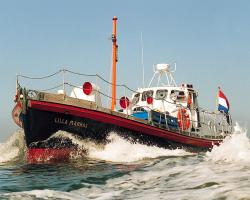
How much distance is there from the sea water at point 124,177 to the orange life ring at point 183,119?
3457 mm

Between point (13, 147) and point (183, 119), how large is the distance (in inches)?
256

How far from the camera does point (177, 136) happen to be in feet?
41.5

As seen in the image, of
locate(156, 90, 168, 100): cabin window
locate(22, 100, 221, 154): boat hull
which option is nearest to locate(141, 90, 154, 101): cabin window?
locate(156, 90, 168, 100): cabin window

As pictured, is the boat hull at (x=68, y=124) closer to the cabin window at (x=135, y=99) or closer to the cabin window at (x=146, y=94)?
the cabin window at (x=146, y=94)

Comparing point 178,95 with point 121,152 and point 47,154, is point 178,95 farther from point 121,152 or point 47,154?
point 47,154

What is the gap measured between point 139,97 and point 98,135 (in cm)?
547

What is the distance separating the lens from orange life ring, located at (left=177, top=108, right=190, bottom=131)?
13922mm

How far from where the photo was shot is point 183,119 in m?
14.2

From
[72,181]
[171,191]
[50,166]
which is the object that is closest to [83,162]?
[50,166]

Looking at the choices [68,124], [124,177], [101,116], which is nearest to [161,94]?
[101,116]

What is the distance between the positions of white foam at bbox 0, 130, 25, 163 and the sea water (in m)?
3.02

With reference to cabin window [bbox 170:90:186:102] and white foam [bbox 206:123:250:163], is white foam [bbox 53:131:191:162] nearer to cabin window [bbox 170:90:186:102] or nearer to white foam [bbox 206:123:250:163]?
white foam [bbox 206:123:250:163]

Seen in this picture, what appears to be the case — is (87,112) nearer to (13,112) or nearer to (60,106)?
(60,106)

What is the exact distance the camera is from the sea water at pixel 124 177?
492cm
